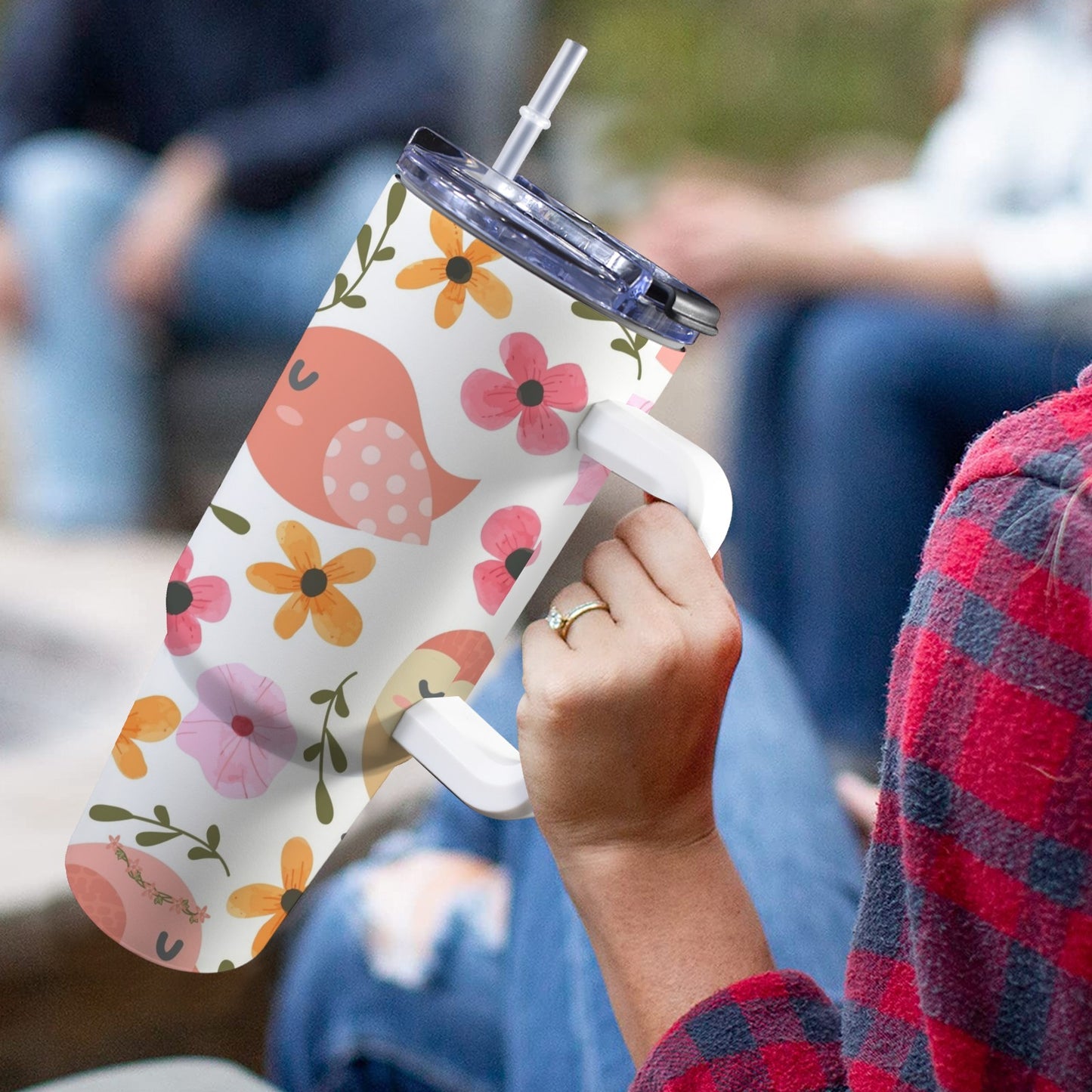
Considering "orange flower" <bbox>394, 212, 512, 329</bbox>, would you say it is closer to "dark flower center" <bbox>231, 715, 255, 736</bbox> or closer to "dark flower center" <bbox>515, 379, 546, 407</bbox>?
"dark flower center" <bbox>515, 379, 546, 407</bbox>

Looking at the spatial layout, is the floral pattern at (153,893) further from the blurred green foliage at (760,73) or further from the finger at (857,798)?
the blurred green foliage at (760,73)

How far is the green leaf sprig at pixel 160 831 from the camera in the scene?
0.47 metres

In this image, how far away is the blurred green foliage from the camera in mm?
3154

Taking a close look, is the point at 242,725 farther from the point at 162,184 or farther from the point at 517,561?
the point at 162,184

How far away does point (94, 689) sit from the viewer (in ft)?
3.31

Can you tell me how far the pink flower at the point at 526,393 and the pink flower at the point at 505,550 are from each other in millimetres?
27

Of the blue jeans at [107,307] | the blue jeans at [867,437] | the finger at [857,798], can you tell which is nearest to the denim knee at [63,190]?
the blue jeans at [107,307]

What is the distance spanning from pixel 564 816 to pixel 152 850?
0.52ft

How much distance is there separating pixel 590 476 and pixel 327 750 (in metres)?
0.14

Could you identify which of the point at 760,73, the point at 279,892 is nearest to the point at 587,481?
the point at 279,892

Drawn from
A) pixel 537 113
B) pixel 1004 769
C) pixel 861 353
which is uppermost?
pixel 861 353

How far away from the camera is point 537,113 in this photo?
1.40 ft

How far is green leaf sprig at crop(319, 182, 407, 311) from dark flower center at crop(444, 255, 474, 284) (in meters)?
0.02

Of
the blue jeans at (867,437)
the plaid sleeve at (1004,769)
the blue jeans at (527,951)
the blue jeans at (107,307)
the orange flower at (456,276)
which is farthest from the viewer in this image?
the blue jeans at (107,307)
